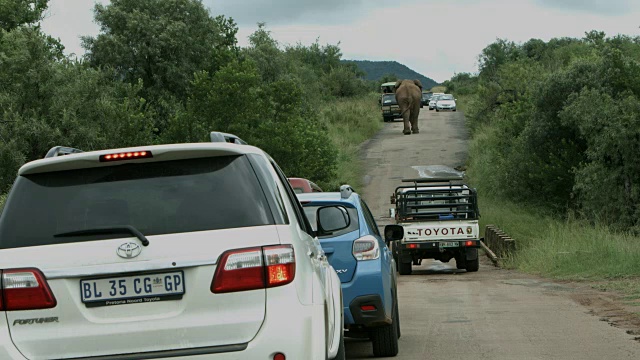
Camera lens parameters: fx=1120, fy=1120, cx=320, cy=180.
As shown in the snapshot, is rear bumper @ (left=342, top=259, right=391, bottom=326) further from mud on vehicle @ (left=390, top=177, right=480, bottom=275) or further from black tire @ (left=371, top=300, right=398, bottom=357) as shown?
Answer: mud on vehicle @ (left=390, top=177, right=480, bottom=275)

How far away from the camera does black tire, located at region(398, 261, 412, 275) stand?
27266 millimetres

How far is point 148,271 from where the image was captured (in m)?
5.26

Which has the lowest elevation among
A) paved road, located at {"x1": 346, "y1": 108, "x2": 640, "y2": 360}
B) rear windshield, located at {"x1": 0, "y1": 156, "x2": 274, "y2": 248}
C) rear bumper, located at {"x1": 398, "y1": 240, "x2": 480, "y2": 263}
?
rear bumper, located at {"x1": 398, "y1": 240, "x2": 480, "y2": 263}

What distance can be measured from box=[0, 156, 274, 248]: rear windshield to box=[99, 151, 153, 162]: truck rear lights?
0.05m

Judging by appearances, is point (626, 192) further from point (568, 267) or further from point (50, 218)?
point (50, 218)

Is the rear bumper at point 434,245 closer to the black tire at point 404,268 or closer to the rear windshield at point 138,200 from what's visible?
the black tire at point 404,268

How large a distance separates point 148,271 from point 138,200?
365 millimetres

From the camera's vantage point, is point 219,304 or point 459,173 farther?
point 459,173

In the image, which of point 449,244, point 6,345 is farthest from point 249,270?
point 449,244

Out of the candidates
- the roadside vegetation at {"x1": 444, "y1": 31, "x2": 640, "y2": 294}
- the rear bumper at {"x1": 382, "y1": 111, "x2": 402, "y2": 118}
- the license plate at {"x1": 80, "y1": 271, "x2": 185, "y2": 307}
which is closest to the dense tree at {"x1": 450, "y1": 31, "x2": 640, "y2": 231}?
the roadside vegetation at {"x1": 444, "y1": 31, "x2": 640, "y2": 294}

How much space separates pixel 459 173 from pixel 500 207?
40.1 feet

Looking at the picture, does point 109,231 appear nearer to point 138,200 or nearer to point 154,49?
point 138,200

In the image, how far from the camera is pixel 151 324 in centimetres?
527

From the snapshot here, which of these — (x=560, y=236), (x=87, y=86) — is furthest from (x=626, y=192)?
(x=87, y=86)
